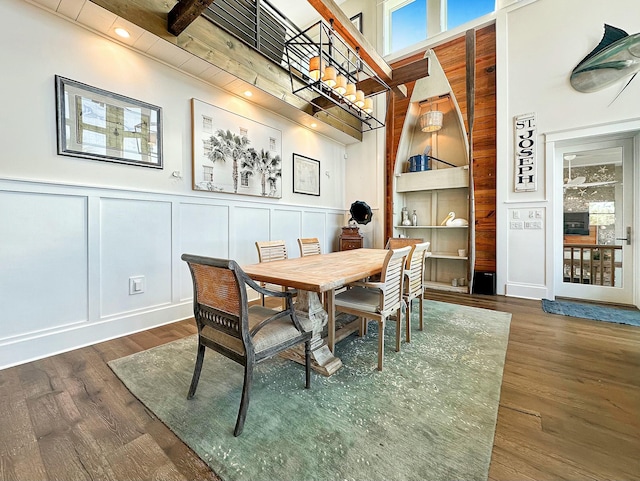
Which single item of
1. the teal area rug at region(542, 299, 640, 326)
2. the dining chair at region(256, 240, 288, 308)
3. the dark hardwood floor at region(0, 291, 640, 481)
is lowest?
the dark hardwood floor at region(0, 291, 640, 481)

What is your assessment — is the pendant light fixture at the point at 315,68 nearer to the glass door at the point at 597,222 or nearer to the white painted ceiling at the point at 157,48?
the white painted ceiling at the point at 157,48

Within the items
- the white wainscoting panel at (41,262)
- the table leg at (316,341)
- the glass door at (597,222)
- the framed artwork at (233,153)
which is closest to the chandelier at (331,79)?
the framed artwork at (233,153)

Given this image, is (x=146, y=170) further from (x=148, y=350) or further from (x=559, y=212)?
(x=559, y=212)

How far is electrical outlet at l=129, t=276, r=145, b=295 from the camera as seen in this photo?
258 cm

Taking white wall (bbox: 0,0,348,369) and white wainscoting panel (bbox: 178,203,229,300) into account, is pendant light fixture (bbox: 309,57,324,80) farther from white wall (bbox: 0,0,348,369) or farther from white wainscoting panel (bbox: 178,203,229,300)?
white wainscoting panel (bbox: 178,203,229,300)

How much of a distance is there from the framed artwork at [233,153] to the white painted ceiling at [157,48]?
292 mm

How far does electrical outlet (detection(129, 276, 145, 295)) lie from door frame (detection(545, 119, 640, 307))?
509 centimetres

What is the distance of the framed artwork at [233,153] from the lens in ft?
10.1

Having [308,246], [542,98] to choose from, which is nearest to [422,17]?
[542,98]

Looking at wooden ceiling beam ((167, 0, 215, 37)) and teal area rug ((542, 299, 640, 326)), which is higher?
wooden ceiling beam ((167, 0, 215, 37))

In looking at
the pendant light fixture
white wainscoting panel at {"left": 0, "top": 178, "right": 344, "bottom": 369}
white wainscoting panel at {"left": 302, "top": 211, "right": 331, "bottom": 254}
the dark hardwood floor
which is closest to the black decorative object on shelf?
white wainscoting panel at {"left": 302, "top": 211, "right": 331, "bottom": 254}

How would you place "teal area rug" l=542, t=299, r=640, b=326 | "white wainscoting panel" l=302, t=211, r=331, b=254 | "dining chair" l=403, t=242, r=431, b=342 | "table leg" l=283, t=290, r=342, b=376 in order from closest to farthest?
"table leg" l=283, t=290, r=342, b=376 → "dining chair" l=403, t=242, r=431, b=342 → "teal area rug" l=542, t=299, r=640, b=326 → "white wainscoting panel" l=302, t=211, r=331, b=254

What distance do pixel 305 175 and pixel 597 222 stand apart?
14.1 ft

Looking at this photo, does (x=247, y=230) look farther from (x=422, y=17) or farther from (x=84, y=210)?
(x=422, y=17)
